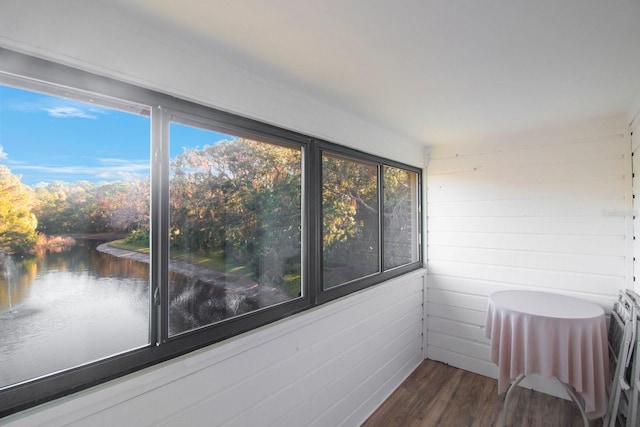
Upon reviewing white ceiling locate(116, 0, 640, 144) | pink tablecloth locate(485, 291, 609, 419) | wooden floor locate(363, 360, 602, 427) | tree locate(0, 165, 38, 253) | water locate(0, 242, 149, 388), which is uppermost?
white ceiling locate(116, 0, 640, 144)

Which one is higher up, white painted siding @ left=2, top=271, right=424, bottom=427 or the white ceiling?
the white ceiling

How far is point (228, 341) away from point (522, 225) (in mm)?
2939

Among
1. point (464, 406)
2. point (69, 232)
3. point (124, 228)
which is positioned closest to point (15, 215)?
point (69, 232)

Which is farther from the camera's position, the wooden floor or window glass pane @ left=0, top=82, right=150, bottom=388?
the wooden floor

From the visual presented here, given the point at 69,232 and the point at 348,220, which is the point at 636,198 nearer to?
the point at 348,220

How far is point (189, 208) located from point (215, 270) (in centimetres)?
37

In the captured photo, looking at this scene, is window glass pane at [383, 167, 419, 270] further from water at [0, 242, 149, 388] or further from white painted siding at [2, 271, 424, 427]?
water at [0, 242, 149, 388]

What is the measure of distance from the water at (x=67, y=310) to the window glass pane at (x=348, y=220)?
4.15 feet

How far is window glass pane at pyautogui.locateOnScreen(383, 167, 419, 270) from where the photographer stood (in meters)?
3.04

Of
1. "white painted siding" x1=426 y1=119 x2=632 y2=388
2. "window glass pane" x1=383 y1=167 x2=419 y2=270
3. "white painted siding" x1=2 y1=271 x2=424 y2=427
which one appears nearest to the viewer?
"white painted siding" x1=2 y1=271 x2=424 y2=427

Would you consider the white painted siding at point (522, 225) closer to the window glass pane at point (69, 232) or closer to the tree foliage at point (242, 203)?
the tree foliage at point (242, 203)

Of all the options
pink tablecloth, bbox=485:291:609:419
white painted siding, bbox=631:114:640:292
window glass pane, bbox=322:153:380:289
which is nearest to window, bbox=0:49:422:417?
window glass pane, bbox=322:153:380:289

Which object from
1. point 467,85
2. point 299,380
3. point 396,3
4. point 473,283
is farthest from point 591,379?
point 396,3

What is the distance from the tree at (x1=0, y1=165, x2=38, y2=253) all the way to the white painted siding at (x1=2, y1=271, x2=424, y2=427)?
21.9 inches
